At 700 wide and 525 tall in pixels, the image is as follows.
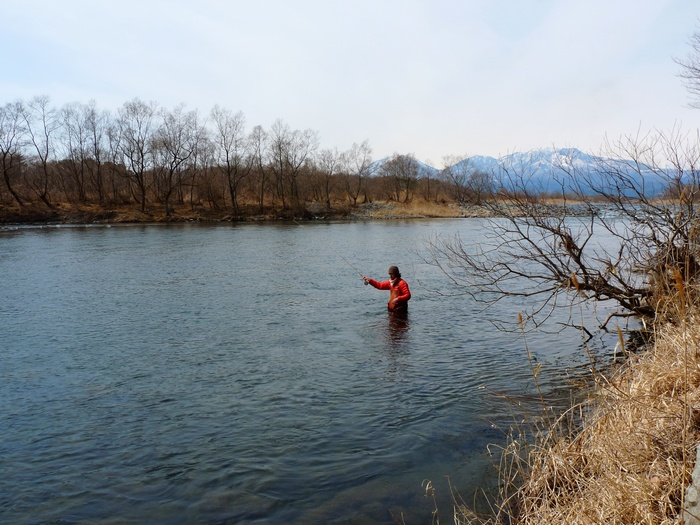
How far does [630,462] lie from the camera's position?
4.43 metres

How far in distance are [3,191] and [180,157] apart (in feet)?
75.7

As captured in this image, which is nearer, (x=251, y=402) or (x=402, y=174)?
(x=251, y=402)

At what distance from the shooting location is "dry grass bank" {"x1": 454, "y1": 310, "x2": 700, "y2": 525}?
389 centimetres

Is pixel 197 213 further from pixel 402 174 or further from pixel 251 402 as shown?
pixel 251 402

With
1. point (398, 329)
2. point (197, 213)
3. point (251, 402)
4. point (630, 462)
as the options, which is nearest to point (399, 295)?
point (398, 329)

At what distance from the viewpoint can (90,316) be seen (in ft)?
49.8

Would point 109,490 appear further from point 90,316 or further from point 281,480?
point 90,316

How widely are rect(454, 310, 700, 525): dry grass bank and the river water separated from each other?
3.80 ft

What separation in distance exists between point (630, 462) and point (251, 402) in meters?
5.90

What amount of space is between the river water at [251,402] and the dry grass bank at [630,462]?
1.16 meters

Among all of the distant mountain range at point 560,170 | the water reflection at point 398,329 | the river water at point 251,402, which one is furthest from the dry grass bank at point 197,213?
the distant mountain range at point 560,170

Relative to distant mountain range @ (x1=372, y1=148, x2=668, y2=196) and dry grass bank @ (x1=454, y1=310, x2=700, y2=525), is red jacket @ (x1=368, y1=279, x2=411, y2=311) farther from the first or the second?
dry grass bank @ (x1=454, y1=310, x2=700, y2=525)

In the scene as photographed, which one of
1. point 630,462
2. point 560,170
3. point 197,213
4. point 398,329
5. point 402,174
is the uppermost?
point 402,174

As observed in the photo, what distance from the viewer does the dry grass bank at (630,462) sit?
3.89 meters
